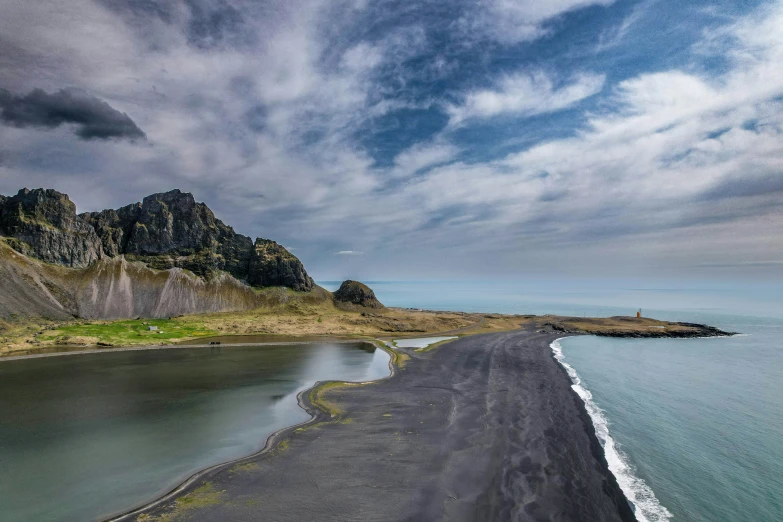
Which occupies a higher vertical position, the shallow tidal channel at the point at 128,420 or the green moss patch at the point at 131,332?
the green moss patch at the point at 131,332

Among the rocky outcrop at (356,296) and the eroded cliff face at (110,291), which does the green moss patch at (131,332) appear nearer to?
the eroded cliff face at (110,291)

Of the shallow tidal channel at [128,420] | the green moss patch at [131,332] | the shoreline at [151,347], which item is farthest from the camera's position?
the green moss patch at [131,332]

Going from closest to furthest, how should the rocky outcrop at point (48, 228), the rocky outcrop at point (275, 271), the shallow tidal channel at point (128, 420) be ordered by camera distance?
the shallow tidal channel at point (128, 420) → the rocky outcrop at point (48, 228) → the rocky outcrop at point (275, 271)

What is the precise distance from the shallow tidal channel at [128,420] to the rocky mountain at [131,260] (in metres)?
49.7

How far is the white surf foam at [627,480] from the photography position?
19500 mm

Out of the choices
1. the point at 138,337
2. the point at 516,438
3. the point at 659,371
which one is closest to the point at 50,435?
the point at 516,438

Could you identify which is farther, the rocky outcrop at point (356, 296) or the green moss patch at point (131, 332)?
the rocky outcrop at point (356, 296)

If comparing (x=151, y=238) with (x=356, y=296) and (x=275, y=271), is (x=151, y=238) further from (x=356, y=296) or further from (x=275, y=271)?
(x=356, y=296)

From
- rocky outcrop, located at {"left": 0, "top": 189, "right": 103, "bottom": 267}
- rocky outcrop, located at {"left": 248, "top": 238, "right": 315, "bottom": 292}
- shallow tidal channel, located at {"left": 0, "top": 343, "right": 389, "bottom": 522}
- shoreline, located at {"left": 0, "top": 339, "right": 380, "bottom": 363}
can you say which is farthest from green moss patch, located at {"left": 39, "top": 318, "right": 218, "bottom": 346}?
rocky outcrop, located at {"left": 248, "top": 238, "right": 315, "bottom": 292}

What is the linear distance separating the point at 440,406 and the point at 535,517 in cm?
1774

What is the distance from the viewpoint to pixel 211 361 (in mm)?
62344

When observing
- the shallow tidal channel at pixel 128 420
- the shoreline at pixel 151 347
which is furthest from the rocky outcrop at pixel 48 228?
the shallow tidal channel at pixel 128 420

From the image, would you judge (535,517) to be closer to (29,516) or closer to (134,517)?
(134,517)

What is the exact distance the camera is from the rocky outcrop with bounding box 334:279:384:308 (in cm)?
14375
